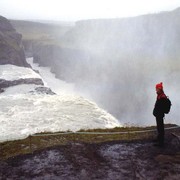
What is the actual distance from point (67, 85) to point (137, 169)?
104759mm

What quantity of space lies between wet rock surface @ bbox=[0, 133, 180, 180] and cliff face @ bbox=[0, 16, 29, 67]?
8737 centimetres

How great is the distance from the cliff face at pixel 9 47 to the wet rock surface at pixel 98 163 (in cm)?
8737

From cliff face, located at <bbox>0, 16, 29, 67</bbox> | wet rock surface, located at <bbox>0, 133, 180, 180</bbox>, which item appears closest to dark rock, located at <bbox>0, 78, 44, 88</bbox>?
cliff face, located at <bbox>0, 16, 29, 67</bbox>

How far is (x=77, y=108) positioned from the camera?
41656mm

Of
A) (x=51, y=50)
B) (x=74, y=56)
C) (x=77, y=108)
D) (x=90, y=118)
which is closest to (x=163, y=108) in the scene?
(x=90, y=118)

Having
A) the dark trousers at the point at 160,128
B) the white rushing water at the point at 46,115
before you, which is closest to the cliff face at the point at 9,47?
the white rushing water at the point at 46,115

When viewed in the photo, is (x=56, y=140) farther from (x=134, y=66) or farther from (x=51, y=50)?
(x=51, y=50)

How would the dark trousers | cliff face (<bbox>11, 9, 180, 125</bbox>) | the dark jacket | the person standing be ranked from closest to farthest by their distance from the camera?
the person standing, the dark jacket, the dark trousers, cliff face (<bbox>11, 9, 180, 125</bbox>)

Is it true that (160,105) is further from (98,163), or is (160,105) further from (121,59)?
(121,59)

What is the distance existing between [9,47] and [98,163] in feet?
331

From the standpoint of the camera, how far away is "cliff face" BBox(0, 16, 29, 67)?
332 feet

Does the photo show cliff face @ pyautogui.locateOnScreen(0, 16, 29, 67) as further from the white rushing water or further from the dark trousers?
the dark trousers

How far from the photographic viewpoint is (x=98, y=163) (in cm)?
1255

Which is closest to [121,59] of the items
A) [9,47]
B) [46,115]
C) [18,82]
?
[9,47]
